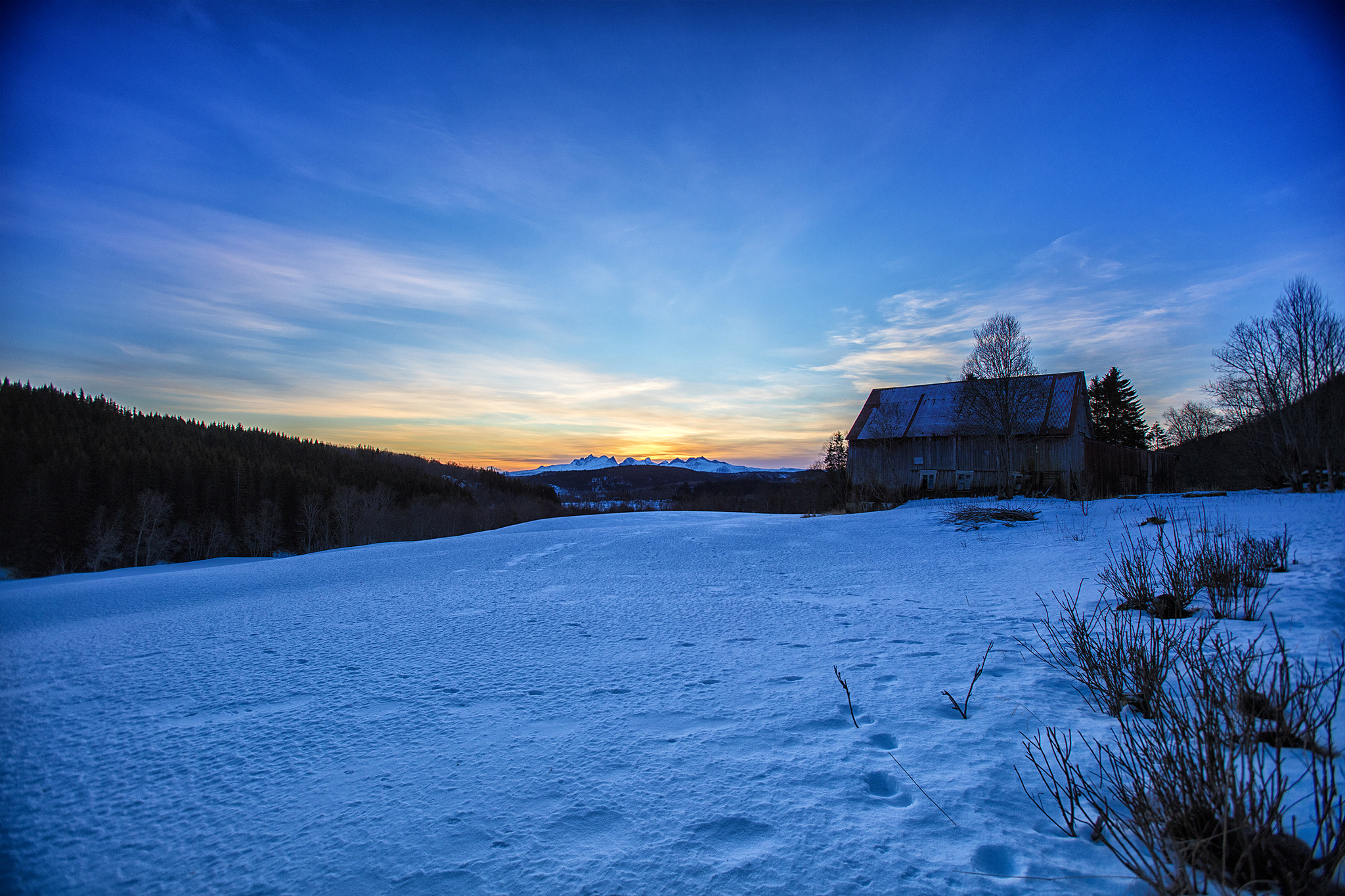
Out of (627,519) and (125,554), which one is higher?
(627,519)

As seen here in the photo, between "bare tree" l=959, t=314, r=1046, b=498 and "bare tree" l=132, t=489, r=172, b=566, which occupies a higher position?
"bare tree" l=959, t=314, r=1046, b=498

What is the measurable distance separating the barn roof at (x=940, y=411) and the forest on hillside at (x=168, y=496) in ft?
103

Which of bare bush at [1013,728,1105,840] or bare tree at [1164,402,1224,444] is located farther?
bare tree at [1164,402,1224,444]

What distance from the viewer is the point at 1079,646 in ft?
10.8

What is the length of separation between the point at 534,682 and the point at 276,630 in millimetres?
3265

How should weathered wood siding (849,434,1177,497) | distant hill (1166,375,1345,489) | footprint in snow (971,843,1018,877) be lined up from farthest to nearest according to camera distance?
weathered wood siding (849,434,1177,497), distant hill (1166,375,1345,489), footprint in snow (971,843,1018,877)

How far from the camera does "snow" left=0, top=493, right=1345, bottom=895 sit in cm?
184

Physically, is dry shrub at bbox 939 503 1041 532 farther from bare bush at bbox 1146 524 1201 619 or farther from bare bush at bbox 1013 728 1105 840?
bare bush at bbox 1013 728 1105 840

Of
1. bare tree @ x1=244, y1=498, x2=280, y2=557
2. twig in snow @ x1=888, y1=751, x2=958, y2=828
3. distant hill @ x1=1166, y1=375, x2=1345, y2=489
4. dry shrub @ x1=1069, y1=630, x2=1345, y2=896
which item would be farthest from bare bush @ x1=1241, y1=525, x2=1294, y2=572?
bare tree @ x1=244, y1=498, x2=280, y2=557

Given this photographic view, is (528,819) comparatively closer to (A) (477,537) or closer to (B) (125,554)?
(A) (477,537)

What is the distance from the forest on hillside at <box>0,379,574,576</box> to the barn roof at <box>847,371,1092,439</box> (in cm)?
3128

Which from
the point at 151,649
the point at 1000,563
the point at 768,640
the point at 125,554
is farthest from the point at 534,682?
the point at 125,554

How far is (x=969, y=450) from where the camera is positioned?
864 inches

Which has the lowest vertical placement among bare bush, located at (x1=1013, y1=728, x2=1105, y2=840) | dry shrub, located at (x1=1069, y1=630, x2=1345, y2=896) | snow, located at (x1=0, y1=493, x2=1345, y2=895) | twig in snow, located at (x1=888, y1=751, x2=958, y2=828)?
snow, located at (x1=0, y1=493, x2=1345, y2=895)
